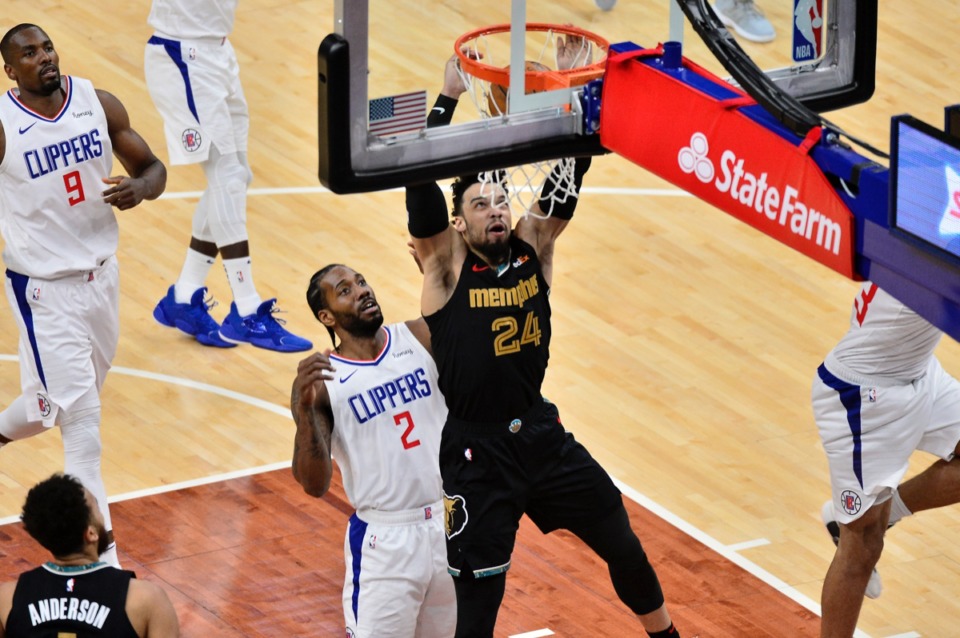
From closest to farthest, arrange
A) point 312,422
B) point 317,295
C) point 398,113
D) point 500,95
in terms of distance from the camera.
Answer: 1. point 398,113
2. point 500,95
3. point 312,422
4. point 317,295

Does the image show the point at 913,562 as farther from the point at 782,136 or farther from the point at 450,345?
the point at 782,136

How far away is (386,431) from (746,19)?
2.11 m

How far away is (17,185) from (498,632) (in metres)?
2.92

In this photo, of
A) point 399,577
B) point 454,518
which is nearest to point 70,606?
point 399,577

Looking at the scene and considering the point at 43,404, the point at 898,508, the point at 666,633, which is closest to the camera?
the point at 666,633

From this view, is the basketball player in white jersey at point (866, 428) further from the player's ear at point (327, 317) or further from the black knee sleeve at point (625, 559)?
the player's ear at point (327, 317)

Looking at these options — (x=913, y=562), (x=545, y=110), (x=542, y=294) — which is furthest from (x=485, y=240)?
(x=913, y=562)

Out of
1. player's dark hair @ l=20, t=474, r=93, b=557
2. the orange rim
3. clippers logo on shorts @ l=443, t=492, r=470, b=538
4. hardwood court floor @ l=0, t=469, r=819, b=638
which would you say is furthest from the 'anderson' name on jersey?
hardwood court floor @ l=0, t=469, r=819, b=638

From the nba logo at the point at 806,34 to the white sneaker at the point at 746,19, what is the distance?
0.09 meters

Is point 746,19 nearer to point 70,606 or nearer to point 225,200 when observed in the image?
point 70,606

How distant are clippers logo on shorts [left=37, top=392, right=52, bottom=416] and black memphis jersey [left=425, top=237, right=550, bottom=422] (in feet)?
7.54

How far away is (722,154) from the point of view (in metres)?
5.46

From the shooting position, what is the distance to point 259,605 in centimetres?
861

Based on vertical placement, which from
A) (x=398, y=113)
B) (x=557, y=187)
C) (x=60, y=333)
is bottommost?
(x=60, y=333)
